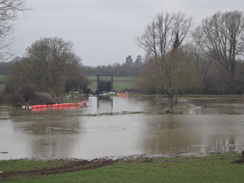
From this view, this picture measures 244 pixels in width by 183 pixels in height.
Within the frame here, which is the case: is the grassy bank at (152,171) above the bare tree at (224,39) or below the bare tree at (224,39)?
below

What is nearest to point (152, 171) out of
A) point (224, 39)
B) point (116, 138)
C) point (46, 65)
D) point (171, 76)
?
point (116, 138)

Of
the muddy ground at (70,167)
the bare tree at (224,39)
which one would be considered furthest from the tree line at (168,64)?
the muddy ground at (70,167)

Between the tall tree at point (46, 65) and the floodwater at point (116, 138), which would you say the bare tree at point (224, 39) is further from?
the floodwater at point (116, 138)

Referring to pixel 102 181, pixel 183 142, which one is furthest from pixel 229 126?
pixel 102 181

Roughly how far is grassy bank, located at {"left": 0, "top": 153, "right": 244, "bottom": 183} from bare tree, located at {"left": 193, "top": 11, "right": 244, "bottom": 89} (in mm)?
63568

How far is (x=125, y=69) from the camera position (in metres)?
170

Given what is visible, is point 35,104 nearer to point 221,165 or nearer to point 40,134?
point 40,134

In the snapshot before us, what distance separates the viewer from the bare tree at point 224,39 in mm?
73875

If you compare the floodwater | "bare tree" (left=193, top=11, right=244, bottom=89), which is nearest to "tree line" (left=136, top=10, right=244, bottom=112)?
"bare tree" (left=193, top=11, right=244, bottom=89)

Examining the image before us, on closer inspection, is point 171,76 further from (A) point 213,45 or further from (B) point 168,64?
A: (A) point 213,45

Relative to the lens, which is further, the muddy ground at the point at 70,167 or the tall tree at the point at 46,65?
the tall tree at the point at 46,65

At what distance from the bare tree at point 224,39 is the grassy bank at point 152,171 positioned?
63.6m

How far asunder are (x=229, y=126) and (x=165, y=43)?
145 ft

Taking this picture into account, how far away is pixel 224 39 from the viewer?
75625 millimetres
